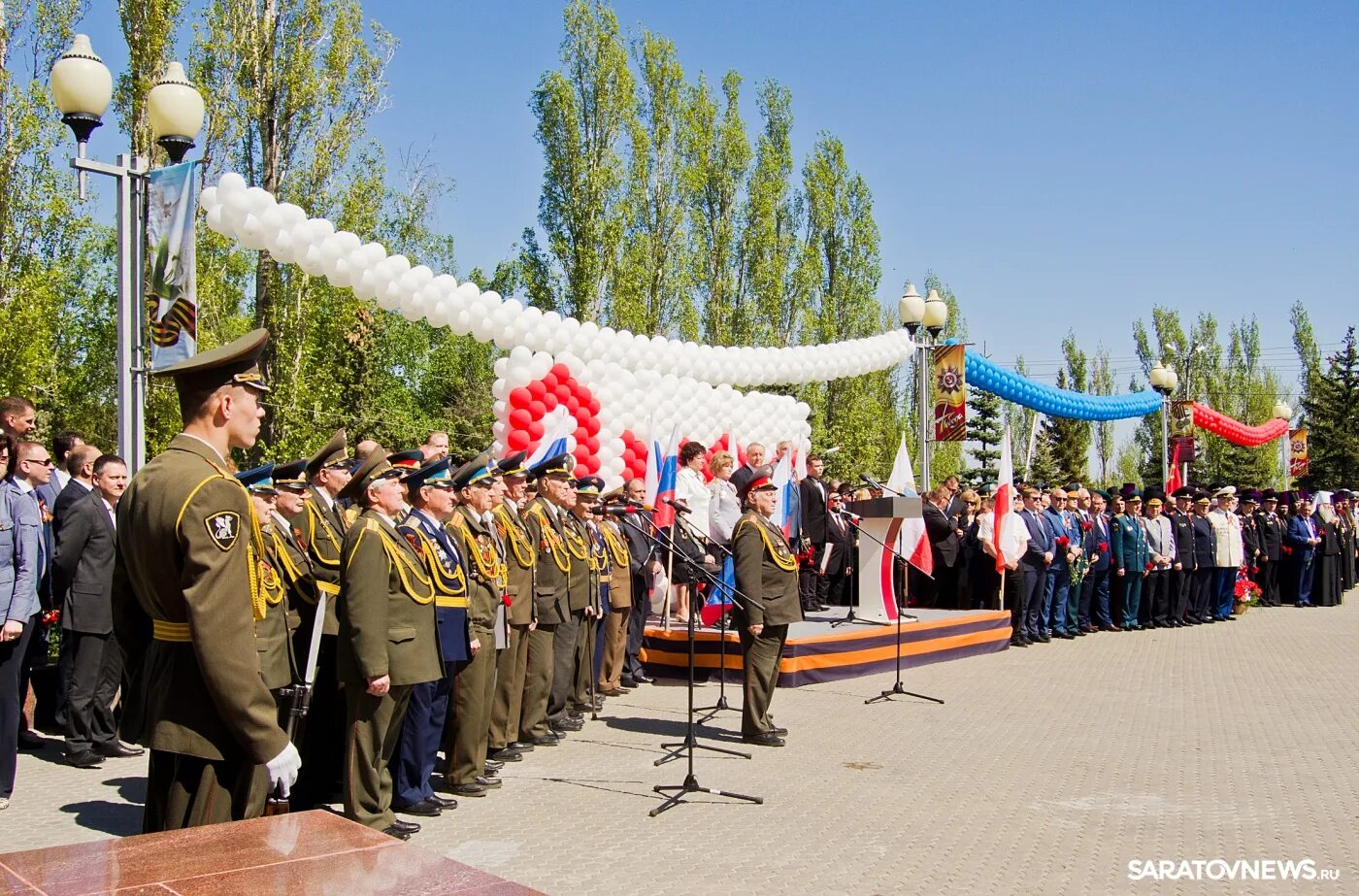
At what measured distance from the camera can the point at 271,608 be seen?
522 centimetres

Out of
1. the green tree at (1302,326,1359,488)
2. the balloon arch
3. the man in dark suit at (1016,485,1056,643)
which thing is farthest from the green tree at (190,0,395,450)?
the green tree at (1302,326,1359,488)

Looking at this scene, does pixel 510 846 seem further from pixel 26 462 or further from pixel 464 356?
pixel 464 356

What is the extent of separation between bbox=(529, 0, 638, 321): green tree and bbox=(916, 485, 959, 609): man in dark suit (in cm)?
1273

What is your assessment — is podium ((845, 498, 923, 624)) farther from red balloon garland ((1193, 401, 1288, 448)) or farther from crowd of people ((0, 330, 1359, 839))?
red balloon garland ((1193, 401, 1288, 448))

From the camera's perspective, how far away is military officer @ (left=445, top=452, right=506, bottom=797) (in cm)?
682

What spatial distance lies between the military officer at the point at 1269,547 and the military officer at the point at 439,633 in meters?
18.6

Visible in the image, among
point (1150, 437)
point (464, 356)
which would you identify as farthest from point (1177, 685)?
point (1150, 437)

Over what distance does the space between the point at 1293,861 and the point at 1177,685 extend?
20.2ft

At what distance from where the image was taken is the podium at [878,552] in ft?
40.9

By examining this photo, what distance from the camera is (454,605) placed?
628 cm

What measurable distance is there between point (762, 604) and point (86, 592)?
4.51m

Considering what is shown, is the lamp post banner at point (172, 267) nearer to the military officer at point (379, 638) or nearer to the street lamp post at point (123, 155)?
the street lamp post at point (123, 155)

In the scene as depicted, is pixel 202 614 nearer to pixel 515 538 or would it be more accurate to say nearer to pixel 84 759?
pixel 515 538

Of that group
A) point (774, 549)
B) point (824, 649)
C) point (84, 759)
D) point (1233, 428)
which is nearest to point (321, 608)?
point (84, 759)
